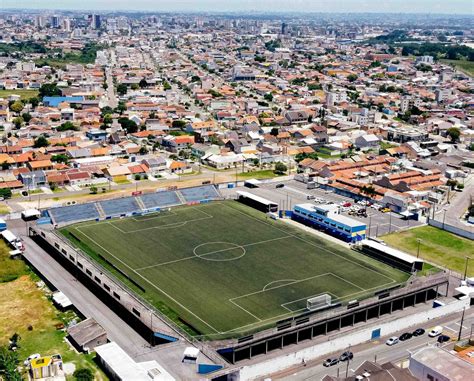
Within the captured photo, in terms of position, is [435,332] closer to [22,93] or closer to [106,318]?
[106,318]

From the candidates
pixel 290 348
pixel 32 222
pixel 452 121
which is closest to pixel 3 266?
pixel 32 222

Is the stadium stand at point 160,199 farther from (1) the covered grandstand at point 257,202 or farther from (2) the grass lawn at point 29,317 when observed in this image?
(2) the grass lawn at point 29,317

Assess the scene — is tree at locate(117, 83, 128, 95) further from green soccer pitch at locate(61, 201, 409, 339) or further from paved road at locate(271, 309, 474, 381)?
paved road at locate(271, 309, 474, 381)

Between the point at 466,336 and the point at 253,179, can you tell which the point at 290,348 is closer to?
the point at 466,336

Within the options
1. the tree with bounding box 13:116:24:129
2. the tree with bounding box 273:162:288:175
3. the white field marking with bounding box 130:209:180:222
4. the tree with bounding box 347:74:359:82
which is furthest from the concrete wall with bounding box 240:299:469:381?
the tree with bounding box 347:74:359:82

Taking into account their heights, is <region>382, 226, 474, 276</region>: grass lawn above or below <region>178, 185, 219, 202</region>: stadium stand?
below
